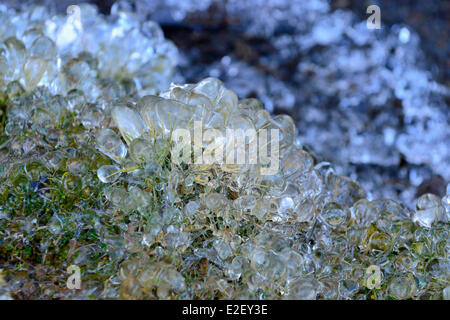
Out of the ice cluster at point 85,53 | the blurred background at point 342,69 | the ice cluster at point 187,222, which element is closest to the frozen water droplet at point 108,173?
the ice cluster at point 187,222

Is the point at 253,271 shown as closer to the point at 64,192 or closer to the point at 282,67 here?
the point at 64,192

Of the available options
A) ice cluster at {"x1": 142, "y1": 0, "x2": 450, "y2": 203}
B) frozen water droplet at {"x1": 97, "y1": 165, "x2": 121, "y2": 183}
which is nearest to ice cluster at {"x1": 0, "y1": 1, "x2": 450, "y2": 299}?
frozen water droplet at {"x1": 97, "y1": 165, "x2": 121, "y2": 183}

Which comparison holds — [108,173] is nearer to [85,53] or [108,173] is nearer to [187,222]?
[187,222]

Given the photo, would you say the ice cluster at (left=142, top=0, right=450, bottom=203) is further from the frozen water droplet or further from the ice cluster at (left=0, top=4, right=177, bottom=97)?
the frozen water droplet

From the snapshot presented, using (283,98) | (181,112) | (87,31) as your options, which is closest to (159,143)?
(181,112)

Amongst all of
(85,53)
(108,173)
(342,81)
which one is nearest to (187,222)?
(108,173)
